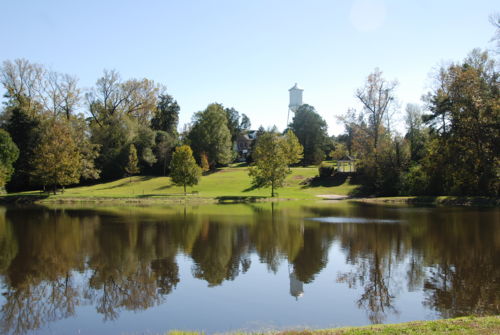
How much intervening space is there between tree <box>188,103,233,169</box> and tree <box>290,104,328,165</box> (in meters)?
19.7

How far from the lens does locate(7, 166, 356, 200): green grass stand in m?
52.2

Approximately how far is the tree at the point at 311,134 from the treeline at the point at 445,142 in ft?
82.8

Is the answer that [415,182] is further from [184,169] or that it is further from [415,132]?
[184,169]

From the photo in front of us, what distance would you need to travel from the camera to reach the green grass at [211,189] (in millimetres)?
52219

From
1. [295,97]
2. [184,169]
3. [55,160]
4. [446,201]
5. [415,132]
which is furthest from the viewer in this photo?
[295,97]

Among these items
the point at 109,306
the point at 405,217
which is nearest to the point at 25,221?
the point at 109,306

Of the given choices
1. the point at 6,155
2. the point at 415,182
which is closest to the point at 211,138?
the point at 6,155

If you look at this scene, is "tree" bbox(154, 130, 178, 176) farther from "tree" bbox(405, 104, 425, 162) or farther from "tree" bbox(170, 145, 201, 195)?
"tree" bbox(405, 104, 425, 162)

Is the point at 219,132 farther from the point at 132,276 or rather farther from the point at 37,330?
the point at 37,330

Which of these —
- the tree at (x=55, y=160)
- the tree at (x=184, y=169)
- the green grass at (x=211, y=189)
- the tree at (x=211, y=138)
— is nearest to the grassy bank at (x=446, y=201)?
the green grass at (x=211, y=189)

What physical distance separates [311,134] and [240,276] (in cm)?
7518

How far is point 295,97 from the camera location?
4126 inches

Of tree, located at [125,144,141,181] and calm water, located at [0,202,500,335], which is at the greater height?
tree, located at [125,144,141,181]

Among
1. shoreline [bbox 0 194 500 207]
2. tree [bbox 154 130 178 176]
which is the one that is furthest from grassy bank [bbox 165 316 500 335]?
tree [bbox 154 130 178 176]
